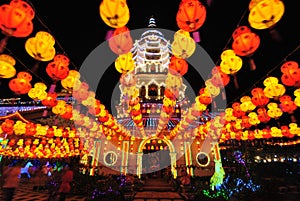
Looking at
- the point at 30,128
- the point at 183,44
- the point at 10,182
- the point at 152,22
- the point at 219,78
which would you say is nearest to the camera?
the point at 183,44

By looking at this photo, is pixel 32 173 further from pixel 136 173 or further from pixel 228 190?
pixel 228 190

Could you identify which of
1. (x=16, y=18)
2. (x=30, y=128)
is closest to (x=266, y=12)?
(x=16, y=18)

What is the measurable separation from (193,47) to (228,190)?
476 cm

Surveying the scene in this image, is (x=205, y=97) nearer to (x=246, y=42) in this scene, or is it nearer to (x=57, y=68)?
(x=246, y=42)

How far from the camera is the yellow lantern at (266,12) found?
338 cm

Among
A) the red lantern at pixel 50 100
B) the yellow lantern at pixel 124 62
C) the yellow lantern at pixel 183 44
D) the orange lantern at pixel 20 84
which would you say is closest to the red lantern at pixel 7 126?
the red lantern at pixel 50 100

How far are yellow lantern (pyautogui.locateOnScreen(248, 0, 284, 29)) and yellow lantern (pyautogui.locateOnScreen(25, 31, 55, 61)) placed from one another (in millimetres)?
3796

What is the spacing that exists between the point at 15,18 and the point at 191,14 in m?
2.84

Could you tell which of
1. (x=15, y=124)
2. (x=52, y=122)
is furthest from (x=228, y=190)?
(x=52, y=122)

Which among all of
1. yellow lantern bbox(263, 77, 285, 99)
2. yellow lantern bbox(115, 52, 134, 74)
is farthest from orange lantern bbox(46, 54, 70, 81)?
yellow lantern bbox(263, 77, 285, 99)

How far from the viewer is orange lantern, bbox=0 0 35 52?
351 centimetres

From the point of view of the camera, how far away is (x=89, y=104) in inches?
344

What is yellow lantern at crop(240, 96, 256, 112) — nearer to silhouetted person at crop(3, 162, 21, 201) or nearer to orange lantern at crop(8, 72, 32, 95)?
orange lantern at crop(8, 72, 32, 95)

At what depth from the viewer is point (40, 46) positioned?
172 inches
